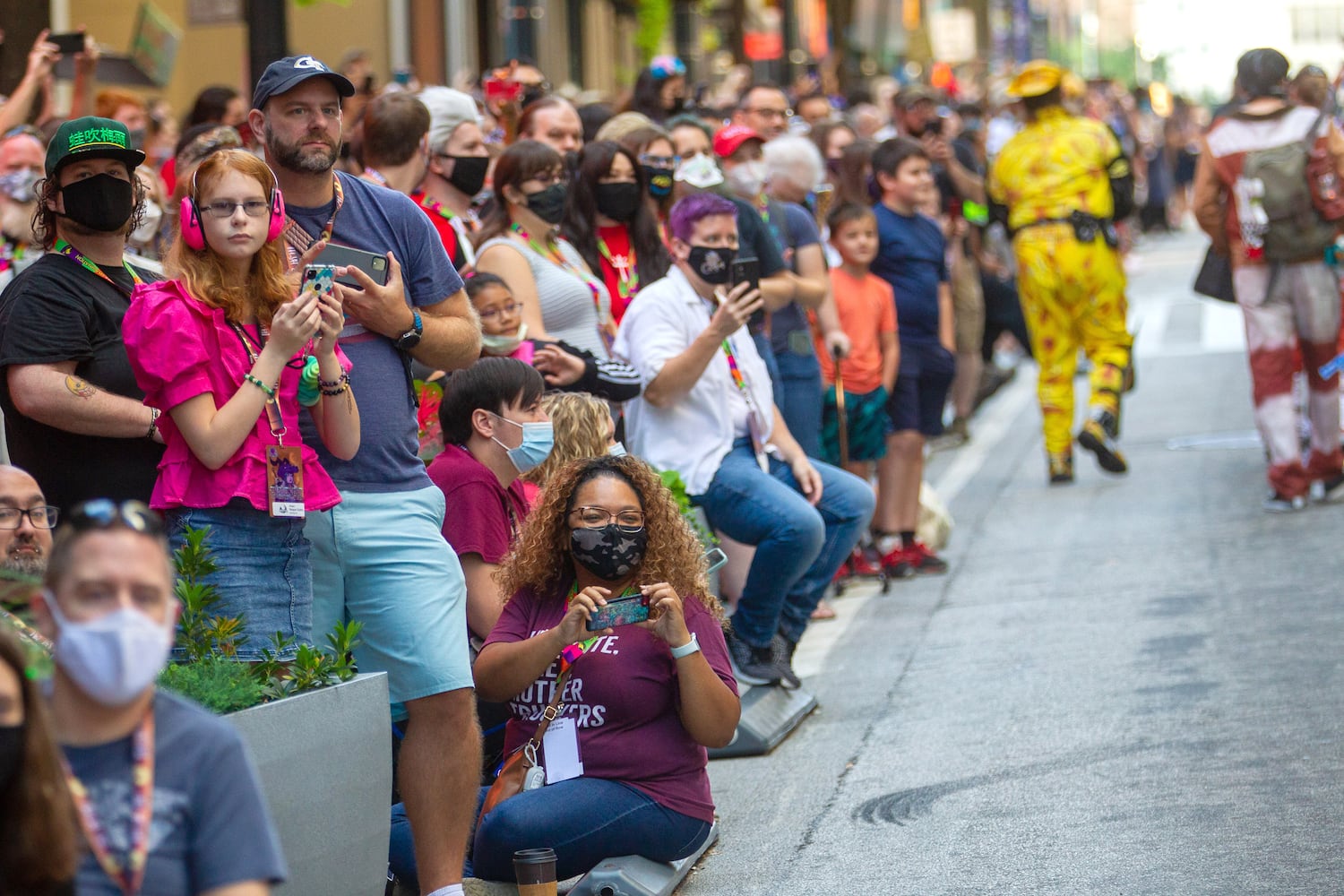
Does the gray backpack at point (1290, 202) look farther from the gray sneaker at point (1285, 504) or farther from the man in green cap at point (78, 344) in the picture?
the man in green cap at point (78, 344)

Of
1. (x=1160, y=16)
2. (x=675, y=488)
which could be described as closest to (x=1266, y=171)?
(x=675, y=488)

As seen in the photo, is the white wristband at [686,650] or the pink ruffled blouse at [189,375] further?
the white wristband at [686,650]

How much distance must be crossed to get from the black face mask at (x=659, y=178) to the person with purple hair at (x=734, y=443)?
26.6 inches

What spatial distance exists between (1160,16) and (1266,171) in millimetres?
106403

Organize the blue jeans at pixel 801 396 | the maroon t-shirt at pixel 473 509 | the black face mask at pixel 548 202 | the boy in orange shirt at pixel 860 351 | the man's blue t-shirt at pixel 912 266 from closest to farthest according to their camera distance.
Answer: the maroon t-shirt at pixel 473 509 < the black face mask at pixel 548 202 < the blue jeans at pixel 801 396 < the boy in orange shirt at pixel 860 351 < the man's blue t-shirt at pixel 912 266

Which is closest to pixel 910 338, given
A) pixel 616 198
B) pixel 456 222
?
pixel 616 198

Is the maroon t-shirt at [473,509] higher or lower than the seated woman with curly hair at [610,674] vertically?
higher

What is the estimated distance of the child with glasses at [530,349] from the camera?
6.97 meters

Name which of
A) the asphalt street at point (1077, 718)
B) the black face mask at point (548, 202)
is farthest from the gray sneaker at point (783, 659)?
the black face mask at point (548, 202)

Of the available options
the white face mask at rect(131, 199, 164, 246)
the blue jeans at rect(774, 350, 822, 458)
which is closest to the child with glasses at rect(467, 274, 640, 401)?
the white face mask at rect(131, 199, 164, 246)

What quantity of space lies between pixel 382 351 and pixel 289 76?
0.75 metres

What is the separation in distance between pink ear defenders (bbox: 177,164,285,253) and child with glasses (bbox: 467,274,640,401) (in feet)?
6.75

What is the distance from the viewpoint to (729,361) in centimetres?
754

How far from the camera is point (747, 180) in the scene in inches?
372
